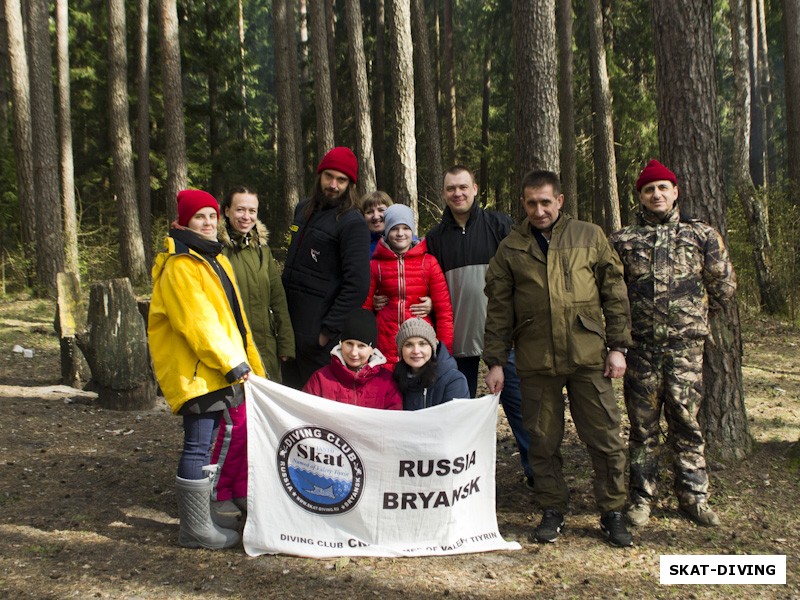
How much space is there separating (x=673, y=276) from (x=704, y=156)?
1312 mm

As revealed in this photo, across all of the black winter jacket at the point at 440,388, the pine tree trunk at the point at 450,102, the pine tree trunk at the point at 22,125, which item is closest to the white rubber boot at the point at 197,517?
the black winter jacket at the point at 440,388

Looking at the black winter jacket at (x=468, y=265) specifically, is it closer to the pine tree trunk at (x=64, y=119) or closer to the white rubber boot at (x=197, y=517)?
the white rubber boot at (x=197, y=517)

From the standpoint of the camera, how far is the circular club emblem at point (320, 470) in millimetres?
4270

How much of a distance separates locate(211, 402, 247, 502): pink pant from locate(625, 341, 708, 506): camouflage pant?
7.91ft

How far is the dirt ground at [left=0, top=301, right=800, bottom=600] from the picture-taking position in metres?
3.79

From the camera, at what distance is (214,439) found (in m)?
4.41

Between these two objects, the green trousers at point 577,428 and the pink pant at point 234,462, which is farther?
the pink pant at point 234,462

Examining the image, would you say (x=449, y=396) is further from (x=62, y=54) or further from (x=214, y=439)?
(x=62, y=54)

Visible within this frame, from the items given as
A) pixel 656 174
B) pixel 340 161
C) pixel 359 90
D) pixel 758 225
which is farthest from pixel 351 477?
pixel 359 90

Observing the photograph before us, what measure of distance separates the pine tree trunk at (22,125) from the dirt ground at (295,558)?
10509mm

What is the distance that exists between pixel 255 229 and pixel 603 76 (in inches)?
657

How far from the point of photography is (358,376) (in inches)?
177

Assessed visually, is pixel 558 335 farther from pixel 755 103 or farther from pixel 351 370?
pixel 755 103

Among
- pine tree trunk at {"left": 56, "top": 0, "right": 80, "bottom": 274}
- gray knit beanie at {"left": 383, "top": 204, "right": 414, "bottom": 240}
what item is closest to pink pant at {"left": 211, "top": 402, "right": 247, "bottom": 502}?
gray knit beanie at {"left": 383, "top": 204, "right": 414, "bottom": 240}
